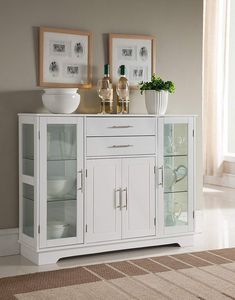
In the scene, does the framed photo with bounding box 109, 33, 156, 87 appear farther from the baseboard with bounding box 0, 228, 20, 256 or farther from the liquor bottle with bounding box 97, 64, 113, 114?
the baseboard with bounding box 0, 228, 20, 256

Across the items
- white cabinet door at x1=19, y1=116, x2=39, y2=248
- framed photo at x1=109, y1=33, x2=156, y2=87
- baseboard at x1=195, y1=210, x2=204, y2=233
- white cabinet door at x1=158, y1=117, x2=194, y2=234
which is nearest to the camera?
white cabinet door at x1=19, y1=116, x2=39, y2=248

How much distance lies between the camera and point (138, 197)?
457cm

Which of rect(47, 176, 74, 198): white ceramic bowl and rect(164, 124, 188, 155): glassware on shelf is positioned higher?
rect(164, 124, 188, 155): glassware on shelf

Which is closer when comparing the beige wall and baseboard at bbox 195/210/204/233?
the beige wall

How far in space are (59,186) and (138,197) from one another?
65cm

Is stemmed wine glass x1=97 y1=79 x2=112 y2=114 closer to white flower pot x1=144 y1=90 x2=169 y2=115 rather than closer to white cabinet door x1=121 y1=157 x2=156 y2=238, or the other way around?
white flower pot x1=144 y1=90 x2=169 y2=115

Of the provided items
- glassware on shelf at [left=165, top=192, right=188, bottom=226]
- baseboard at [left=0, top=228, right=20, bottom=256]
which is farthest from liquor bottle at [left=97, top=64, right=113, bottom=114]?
baseboard at [left=0, top=228, right=20, bottom=256]

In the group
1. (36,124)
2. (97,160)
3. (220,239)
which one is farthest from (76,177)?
(220,239)

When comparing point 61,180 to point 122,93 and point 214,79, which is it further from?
point 214,79

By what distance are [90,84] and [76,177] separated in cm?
85

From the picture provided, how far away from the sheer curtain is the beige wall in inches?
123

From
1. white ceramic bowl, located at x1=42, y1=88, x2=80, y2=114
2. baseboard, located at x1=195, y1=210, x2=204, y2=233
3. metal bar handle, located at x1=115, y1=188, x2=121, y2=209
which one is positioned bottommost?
baseboard, located at x1=195, y1=210, x2=204, y2=233

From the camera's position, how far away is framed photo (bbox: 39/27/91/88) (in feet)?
14.9

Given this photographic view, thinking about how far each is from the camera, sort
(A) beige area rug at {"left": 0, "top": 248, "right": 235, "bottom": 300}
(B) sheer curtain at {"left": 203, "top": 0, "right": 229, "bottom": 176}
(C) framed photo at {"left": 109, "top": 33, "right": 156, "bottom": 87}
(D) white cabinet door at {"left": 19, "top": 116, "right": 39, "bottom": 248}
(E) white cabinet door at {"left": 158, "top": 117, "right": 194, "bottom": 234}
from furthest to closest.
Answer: (B) sheer curtain at {"left": 203, "top": 0, "right": 229, "bottom": 176} → (C) framed photo at {"left": 109, "top": 33, "right": 156, "bottom": 87} → (E) white cabinet door at {"left": 158, "top": 117, "right": 194, "bottom": 234} → (D) white cabinet door at {"left": 19, "top": 116, "right": 39, "bottom": 248} → (A) beige area rug at {"left": 0, "top": 248, "right": 235, "bottom": 300}
